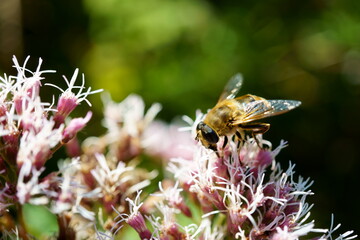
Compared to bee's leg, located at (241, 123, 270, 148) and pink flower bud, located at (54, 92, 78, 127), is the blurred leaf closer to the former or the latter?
pink flower bud, located at (54, 92, 78, 127)

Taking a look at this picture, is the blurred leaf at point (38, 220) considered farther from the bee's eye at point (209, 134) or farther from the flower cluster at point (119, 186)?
the bee's eye at point (209, 134)

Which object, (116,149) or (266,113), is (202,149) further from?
(116,149)

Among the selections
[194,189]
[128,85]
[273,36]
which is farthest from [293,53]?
[194,189]

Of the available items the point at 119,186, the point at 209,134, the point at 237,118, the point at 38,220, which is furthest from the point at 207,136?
the point at 38,220

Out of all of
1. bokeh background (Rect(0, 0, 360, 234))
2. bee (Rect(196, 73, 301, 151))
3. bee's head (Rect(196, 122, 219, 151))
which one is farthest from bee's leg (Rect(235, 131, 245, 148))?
bokeh background (Rect(0, 0, 360, 234))

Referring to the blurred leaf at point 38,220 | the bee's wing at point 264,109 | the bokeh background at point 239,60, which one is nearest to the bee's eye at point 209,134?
the bee's wing at point 264,109

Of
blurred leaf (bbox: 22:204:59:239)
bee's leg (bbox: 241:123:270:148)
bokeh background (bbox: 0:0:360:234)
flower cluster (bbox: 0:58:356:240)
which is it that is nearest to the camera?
flower cluster (bbox: 0:58:356:240)

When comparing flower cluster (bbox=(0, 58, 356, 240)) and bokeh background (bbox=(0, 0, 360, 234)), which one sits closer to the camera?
flower cluster (bbox=(0, 58, 356, 240))

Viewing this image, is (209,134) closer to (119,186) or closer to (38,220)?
(119,186)
